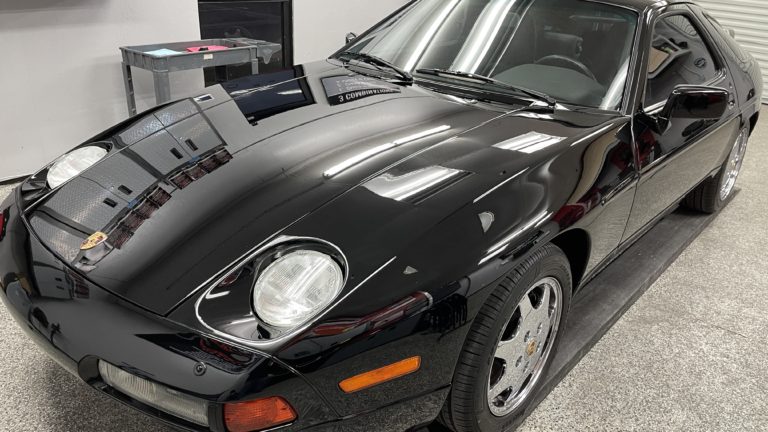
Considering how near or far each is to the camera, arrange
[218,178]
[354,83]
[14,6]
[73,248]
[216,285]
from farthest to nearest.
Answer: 1. [14,6]
2. [354,83]
3. [218,178]
4. [73,248]
5. [216,285]

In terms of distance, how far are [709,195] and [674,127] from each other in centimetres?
129

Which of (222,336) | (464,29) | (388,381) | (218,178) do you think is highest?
(464,29)

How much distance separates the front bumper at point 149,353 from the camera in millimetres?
1141

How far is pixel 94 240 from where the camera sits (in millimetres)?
1432

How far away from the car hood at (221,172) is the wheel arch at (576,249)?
1.33ft

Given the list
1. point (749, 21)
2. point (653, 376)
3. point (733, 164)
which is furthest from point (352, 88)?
point (749, 21)

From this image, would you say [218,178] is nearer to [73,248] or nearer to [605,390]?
[73,248]

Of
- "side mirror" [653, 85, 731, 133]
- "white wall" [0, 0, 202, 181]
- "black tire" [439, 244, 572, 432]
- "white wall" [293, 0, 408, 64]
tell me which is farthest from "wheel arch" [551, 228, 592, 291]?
"white wall" [293, 0, 408, 64]

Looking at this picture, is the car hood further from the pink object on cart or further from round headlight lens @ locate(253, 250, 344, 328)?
the pink object on cart

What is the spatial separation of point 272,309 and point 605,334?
1555 mm

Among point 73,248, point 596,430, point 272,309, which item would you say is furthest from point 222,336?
point 596,430

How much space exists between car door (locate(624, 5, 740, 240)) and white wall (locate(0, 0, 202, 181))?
3023mm

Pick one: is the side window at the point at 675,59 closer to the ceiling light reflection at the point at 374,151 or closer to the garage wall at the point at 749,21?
the ceiling light reflection at the point at 374,151

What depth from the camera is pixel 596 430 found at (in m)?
1.83
